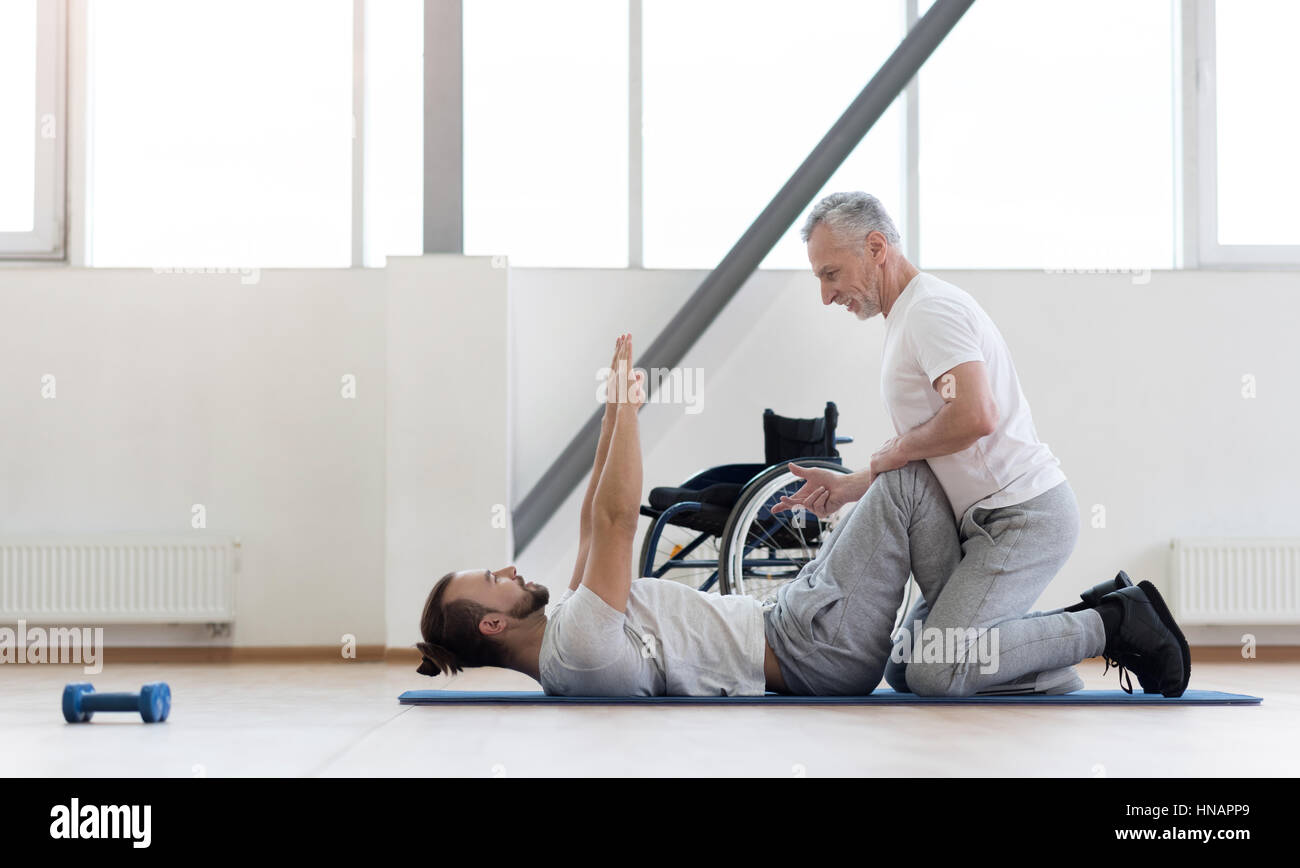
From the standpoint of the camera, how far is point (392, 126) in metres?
4.50

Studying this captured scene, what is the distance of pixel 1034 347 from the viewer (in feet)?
14.5

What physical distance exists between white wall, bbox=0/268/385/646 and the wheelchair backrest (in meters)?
1.60

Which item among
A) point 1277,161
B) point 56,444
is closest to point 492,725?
point 56,444

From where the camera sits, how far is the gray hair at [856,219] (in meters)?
2.34

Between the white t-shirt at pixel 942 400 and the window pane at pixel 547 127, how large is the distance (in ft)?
8.00

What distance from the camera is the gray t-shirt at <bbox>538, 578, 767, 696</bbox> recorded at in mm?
2119

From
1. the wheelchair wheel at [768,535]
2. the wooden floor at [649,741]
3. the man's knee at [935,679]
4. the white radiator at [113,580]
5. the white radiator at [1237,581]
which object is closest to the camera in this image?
the wooden floor at [649,741]

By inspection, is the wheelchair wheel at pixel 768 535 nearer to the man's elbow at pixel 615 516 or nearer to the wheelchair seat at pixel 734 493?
the wheelchair seat at pixel 734 493

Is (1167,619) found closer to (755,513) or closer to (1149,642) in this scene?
(1149,642)

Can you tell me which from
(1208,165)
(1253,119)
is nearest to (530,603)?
(1208,165)

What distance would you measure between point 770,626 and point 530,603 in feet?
1.57

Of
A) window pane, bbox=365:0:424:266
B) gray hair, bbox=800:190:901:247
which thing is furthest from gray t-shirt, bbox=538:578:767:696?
window pane, bbox=365:0:424:266

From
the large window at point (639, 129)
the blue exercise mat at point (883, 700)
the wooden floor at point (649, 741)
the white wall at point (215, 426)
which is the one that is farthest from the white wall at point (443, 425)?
the blue exercise mat at point (883, 700)

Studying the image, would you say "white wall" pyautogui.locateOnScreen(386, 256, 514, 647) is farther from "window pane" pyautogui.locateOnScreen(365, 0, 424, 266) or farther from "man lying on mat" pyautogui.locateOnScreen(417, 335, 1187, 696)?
"man lying on mat" pyautogui.locateOnScreen(417, 335, 1187, 696)
